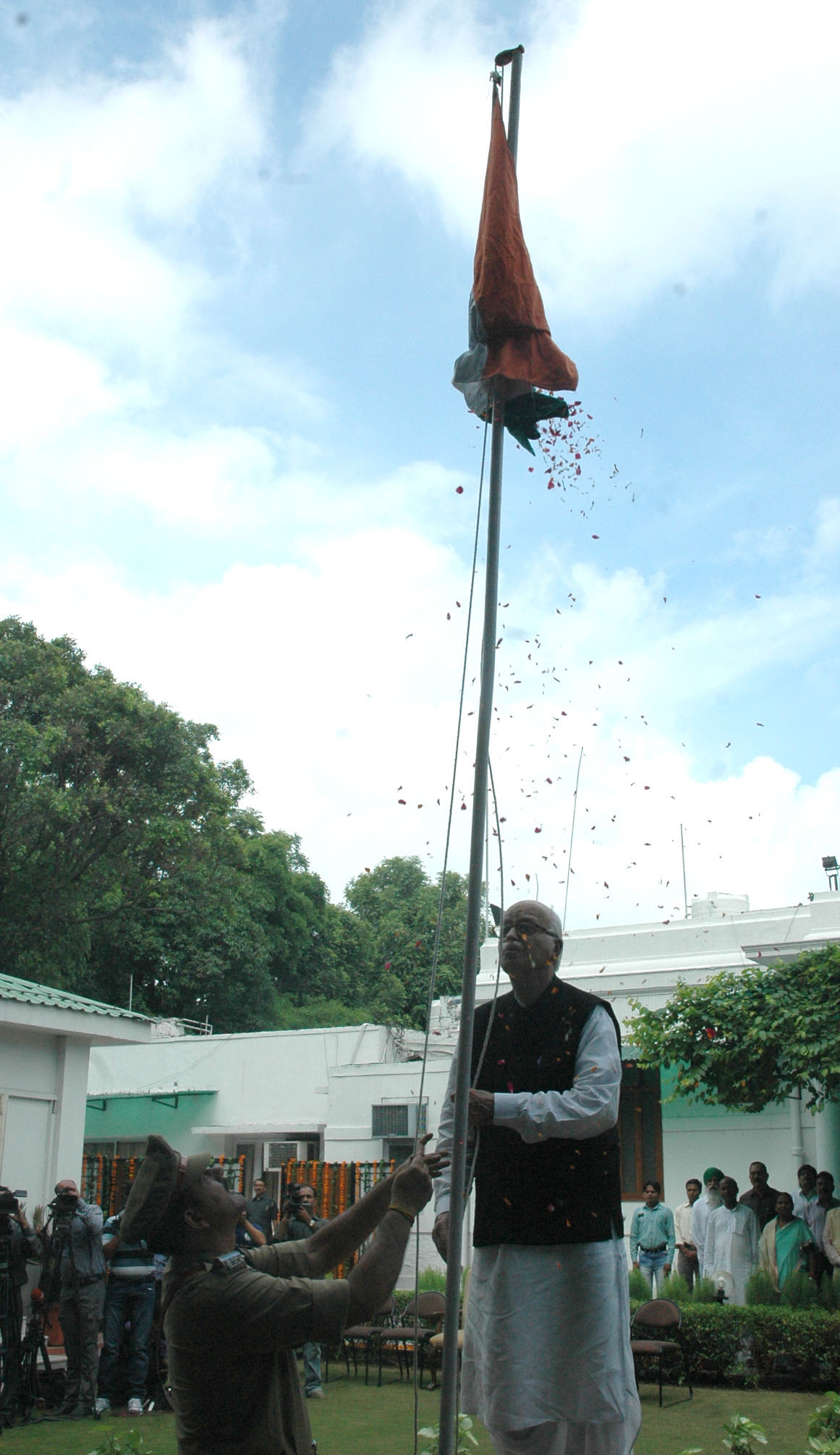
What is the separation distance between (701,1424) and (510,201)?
8.55 metres

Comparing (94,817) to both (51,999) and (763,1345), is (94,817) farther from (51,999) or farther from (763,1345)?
A: (763,1345)

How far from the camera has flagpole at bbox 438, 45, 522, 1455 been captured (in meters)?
2.73

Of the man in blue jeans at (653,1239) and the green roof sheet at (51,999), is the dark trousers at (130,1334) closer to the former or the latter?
the green roof sheet at (51,999)

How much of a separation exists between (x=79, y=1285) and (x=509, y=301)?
29.2 ft

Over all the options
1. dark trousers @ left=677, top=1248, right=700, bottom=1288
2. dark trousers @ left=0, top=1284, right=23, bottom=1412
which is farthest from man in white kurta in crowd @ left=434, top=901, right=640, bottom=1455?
dark trousers @ left=677, top=1248, right=700, bottom=1288

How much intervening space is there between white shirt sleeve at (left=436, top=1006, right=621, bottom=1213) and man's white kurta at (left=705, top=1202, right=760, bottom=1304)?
9723 mm

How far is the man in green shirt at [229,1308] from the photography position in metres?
2.55

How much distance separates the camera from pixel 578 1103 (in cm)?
307

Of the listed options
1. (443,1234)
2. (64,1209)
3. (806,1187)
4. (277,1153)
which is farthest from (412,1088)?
(443,1234)

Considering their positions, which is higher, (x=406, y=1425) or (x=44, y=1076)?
(x=44, y=1076)

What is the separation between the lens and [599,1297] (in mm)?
3004

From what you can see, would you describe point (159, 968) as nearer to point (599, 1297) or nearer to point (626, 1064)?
point (626, 1064)

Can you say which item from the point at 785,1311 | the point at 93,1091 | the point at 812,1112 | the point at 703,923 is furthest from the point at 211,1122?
the point at 785,1311

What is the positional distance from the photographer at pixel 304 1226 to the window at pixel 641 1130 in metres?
6.92
